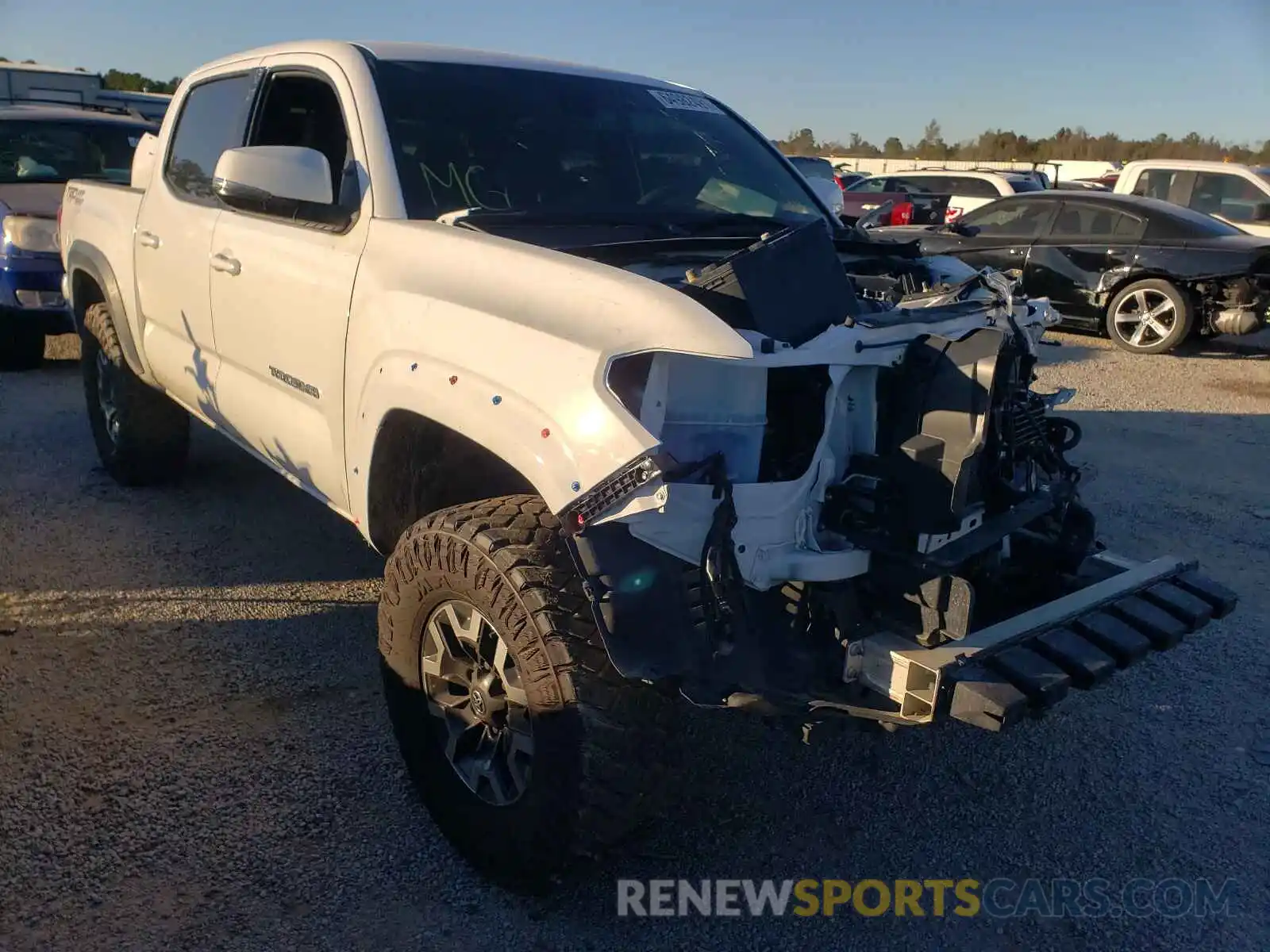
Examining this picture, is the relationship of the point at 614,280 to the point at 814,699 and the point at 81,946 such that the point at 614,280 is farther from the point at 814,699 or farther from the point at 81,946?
the point at 81,946

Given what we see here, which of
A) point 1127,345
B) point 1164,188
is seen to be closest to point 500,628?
point 1127,345

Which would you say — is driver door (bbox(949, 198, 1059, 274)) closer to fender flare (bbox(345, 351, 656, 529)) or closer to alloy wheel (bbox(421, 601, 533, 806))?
fender flare (bbox(345, 351, 656, 529))

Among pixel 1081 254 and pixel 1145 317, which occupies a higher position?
pixel 1081 254

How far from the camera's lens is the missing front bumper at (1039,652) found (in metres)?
2.20

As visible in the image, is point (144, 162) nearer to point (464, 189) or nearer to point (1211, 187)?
point (464, 189)

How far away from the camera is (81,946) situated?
2420 millimetres

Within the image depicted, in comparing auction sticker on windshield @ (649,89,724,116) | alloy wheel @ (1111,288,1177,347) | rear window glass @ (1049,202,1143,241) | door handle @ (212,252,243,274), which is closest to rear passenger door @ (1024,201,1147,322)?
rear window glass @ (1049,202,1143,241)

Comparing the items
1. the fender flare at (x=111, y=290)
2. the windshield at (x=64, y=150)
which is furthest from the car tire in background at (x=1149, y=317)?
the windshield at (x=64, y=150)

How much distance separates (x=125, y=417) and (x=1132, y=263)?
31.4 ft

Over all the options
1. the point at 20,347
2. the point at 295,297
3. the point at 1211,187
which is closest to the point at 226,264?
the point at 295,297

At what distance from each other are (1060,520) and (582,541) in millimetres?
1571

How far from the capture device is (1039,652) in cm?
237

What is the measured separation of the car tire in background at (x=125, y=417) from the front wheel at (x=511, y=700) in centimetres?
305

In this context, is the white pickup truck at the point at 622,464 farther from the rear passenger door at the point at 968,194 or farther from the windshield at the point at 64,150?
the rear passenger door at the point at 968,194
